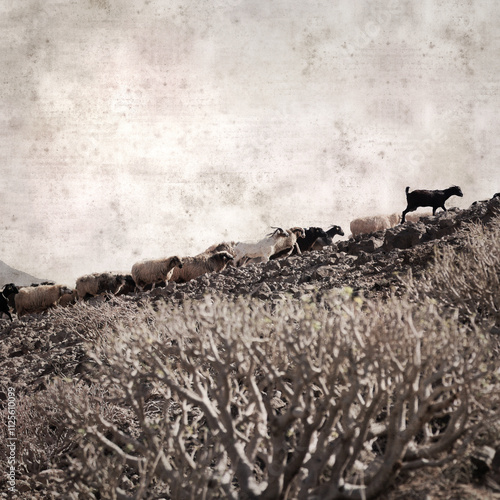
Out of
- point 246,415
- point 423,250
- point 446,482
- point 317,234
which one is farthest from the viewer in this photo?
point 317,234

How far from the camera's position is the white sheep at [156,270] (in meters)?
19.0

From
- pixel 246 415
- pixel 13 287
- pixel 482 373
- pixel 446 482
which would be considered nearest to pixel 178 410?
pixel 246 415

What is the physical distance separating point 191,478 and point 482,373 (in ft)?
8.31

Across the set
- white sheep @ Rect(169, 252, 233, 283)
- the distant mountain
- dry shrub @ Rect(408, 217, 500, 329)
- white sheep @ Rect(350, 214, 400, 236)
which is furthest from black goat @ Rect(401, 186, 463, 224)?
the distant mountain

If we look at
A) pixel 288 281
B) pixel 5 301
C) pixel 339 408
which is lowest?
pixel 339 408

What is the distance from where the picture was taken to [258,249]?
19906 mm

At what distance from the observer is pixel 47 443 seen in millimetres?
8156

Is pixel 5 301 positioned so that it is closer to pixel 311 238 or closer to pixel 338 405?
pixel 311 238

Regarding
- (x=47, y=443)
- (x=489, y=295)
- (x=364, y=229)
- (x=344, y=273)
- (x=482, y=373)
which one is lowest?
(x=47, y=443)

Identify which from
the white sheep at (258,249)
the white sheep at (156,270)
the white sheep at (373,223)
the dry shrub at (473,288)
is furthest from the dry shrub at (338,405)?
the white sheep at (373,223)

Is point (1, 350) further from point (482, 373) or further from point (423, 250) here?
point (482, 373)

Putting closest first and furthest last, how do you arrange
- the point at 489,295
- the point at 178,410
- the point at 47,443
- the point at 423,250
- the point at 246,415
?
the point at 246,415 < the point at 489,295 < the point at 178,410 < the point at 47,443 < the point at 423,250

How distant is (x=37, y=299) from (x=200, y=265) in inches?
271

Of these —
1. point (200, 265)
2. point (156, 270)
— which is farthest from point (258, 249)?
point (156, 270)
